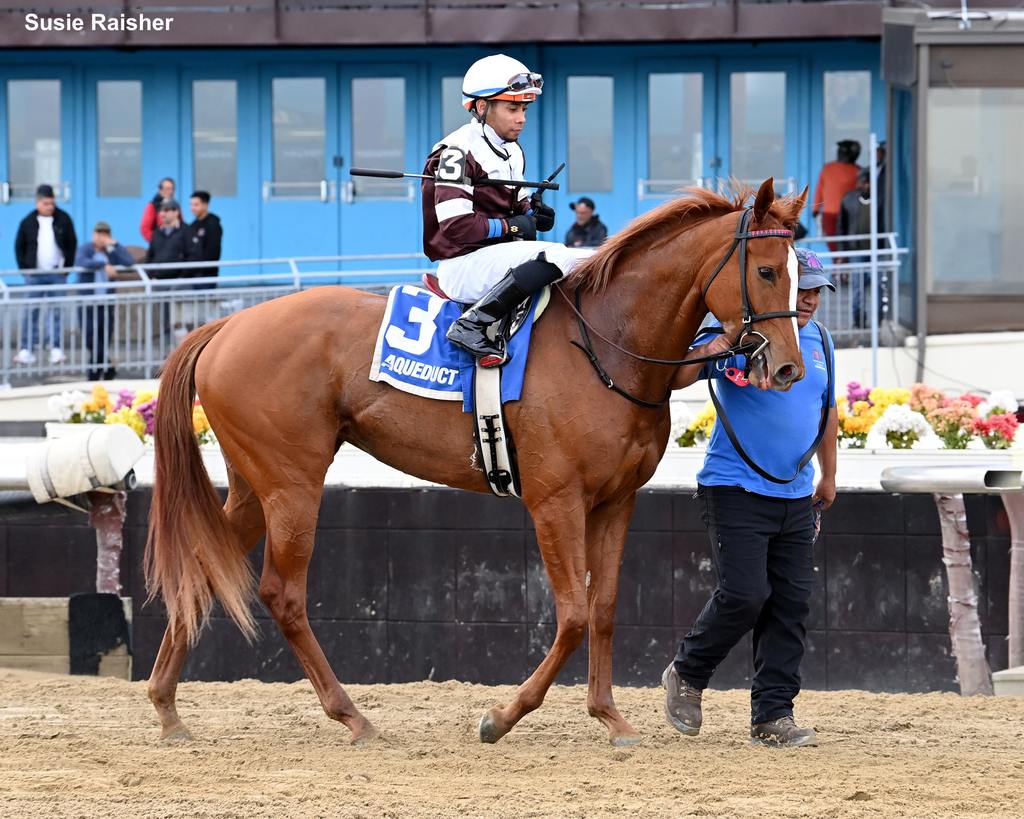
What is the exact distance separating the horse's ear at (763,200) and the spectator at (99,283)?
31.2 ft

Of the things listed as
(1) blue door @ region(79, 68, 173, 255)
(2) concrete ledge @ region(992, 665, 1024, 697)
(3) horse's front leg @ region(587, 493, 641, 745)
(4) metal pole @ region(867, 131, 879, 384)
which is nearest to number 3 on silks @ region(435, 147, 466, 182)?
(3) horse's front leg @ region(587, 493, 641, 745)

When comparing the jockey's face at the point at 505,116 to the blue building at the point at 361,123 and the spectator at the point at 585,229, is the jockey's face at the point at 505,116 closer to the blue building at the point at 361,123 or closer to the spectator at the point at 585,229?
the spectator at the point at 585,229

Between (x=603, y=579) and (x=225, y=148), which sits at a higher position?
(x=225, y=148)

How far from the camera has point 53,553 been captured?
855cm

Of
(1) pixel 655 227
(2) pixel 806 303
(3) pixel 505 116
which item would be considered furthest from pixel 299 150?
(2) pixel 806 303

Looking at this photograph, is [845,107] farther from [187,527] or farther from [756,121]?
[187,527]

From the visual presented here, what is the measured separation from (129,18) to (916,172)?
29.2 feet

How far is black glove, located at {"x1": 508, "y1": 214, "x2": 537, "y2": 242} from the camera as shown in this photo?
22.0ft

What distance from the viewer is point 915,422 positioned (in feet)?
28.4

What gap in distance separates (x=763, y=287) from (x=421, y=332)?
143 cm

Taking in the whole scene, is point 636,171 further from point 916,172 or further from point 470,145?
point 470,145

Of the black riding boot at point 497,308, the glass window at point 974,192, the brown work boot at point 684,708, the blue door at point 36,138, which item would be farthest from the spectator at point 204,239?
the brown work boot at point 684,708

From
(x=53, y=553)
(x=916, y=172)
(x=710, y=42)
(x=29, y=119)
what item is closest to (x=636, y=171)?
(x=710, y=42)

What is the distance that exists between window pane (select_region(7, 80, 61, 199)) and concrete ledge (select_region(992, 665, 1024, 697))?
49.1ft
